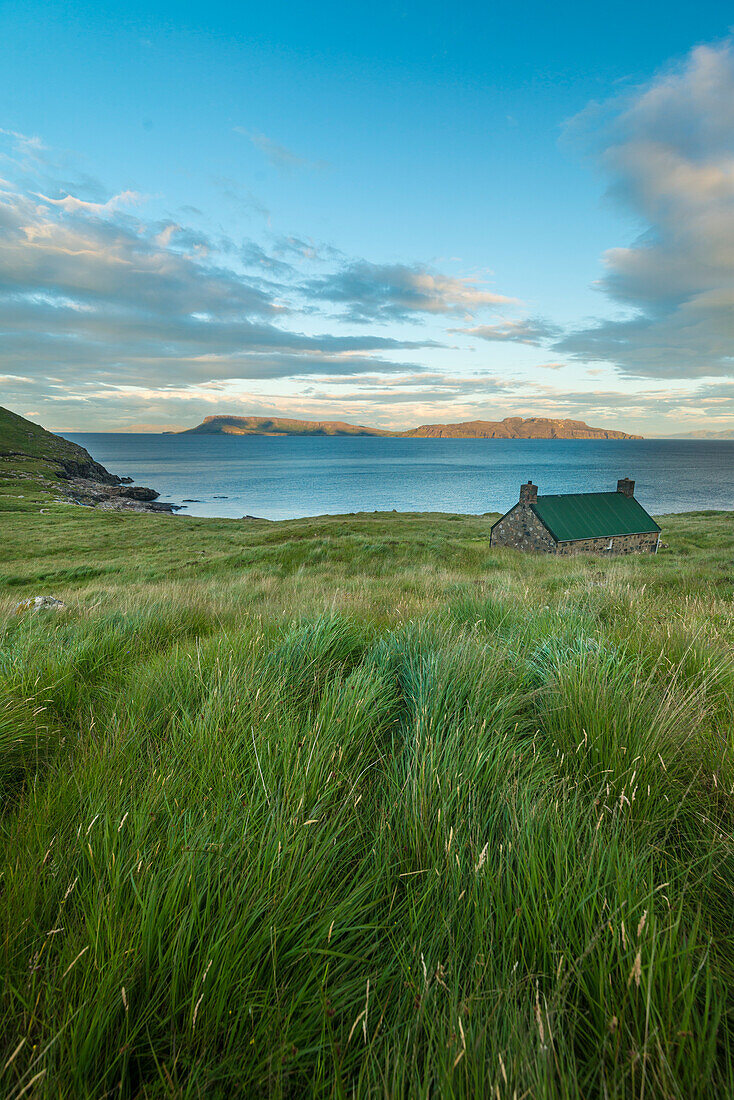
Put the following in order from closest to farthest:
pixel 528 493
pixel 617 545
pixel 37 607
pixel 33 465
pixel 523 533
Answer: pixel 37 607
pixel 528 493
pixel 523 533
pixel 617 545
pixel 33 465

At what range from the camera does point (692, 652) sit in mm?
3557

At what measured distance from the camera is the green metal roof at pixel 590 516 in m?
34.8

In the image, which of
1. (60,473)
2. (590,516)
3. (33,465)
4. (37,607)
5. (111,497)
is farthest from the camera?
(33,465)

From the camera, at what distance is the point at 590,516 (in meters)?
37.0

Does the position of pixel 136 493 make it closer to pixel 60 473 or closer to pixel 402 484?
pixel 60 473

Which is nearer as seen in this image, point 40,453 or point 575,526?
point 575,526

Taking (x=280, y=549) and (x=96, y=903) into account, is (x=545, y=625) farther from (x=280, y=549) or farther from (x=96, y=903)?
(x=280, y=549)

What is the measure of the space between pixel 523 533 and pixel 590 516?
21.8 ft

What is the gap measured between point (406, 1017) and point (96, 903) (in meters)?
0.99

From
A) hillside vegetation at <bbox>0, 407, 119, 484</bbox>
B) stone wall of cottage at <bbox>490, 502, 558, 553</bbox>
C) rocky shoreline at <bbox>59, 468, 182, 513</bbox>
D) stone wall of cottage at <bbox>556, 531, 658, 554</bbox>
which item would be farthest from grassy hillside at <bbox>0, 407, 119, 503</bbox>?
stone wall of cottage at <bbox>556, 531, 658, 554</bbox>

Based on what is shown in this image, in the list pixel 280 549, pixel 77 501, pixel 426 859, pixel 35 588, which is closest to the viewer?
pixel 426 859

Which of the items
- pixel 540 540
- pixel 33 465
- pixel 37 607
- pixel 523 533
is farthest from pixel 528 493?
pixel 33 465

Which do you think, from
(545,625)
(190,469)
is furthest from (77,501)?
(190,469)

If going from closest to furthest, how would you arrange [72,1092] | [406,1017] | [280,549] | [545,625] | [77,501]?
[72,1092] < [406,1017] < [545,625] < [280,549] < [77,501]
